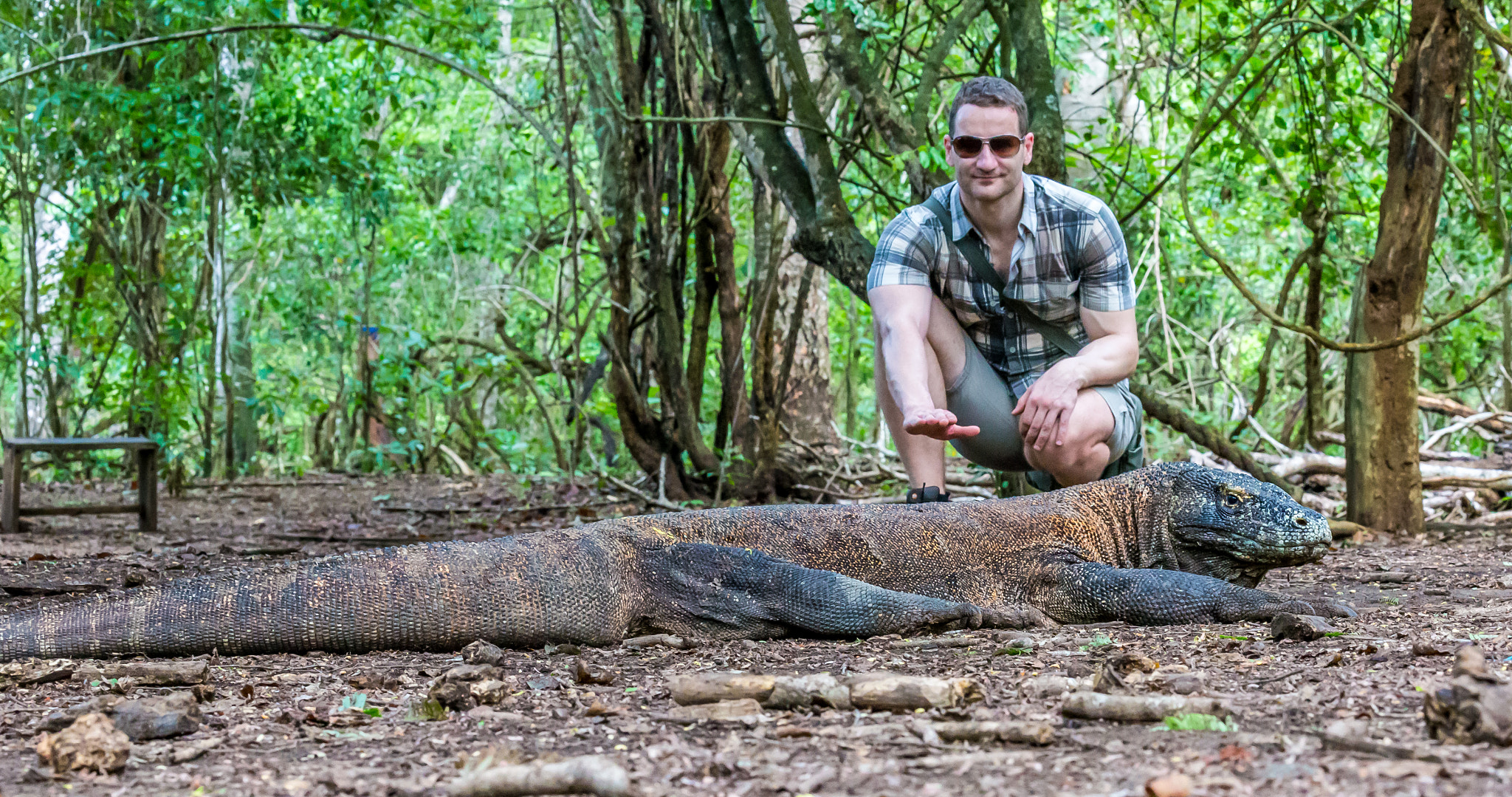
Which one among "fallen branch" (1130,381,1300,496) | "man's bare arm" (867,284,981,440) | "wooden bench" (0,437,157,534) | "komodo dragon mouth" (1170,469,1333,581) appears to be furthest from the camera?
"wooden bench" (0,437,157,534)

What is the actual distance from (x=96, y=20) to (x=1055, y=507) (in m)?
7.19

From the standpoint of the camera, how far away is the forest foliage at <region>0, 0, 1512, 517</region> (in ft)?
17.6

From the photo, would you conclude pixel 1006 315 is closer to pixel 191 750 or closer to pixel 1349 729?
pixel 1349 729

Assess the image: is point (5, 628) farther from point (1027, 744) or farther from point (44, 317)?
point (44, 317)

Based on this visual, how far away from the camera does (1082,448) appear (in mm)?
3951

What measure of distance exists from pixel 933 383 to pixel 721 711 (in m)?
2.25

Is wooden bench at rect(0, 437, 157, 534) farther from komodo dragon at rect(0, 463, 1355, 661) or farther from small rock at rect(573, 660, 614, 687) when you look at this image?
small rock at rect(573, 660, 614, 687)

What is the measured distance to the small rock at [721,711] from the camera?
2.05 metres

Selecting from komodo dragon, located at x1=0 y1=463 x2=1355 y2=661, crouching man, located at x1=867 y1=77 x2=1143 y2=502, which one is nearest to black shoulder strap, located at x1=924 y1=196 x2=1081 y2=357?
crouching man, located at x1=867 y1=77 x2=1143 y2=502

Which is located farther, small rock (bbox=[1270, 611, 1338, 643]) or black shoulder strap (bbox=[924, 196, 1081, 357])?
black shoulder strap (bbox=[924, 196, 1081, 357])

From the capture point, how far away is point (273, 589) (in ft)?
9.53

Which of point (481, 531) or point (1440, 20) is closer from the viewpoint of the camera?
point (1440, 20)

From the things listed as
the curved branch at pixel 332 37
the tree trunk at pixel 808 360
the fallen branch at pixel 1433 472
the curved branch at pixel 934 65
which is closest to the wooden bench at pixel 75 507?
the curved branch at pixel 332 37

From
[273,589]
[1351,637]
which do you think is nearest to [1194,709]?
[1351,637]
